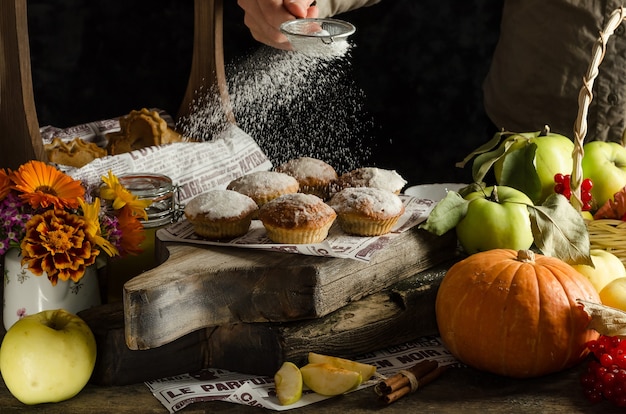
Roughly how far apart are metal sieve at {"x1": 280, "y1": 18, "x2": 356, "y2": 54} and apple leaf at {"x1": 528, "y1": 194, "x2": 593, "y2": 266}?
465 millimetres

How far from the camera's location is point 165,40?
8.43 feet

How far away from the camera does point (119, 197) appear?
1.49 metres

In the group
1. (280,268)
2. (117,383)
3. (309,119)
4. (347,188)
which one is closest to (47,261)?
(117,383)

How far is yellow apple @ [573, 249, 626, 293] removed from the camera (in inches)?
57.8

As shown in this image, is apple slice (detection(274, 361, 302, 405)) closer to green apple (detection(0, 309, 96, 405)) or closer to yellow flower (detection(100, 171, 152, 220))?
green apple (detection(0, 309, 96, 405))

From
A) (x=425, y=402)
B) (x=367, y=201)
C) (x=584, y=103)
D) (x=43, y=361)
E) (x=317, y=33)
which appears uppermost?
(x=317, y=33)

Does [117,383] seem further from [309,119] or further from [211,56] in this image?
[309,119]

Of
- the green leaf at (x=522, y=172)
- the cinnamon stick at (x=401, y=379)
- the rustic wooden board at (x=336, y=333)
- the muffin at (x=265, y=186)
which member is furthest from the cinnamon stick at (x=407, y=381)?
the green leaf at (x=522, y=172)

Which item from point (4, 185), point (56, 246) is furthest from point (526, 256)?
point (4, 185)

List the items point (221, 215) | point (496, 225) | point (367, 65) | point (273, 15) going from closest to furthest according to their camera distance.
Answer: point (221, 215), point (496, 225), point (273, 15), point (367, 65)

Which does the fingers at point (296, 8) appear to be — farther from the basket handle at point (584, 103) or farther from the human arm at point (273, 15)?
the basket handle at point (584, 103)

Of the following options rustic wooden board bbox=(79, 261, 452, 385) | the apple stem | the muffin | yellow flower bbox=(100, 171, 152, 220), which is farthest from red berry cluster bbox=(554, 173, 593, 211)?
yellow flower bbox=(100, 171, 152, 220)

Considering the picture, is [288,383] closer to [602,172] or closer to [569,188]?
[569,188]

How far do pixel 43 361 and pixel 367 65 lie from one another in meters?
1.67
